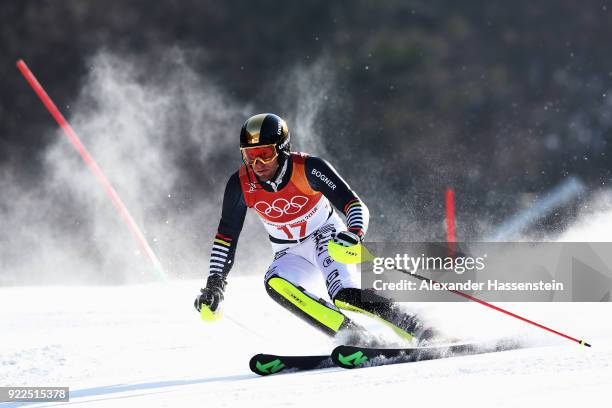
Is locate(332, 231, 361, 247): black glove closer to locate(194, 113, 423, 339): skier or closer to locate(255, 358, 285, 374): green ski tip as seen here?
locate(194, 113, 423, 339): skier

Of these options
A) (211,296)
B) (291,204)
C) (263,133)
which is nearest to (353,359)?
(211,296)

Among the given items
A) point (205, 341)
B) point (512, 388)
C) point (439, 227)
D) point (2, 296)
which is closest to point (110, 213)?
point (2, 296)

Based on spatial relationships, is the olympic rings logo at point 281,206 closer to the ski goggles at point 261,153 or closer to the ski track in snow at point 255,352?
the ski goggles at point 261,153

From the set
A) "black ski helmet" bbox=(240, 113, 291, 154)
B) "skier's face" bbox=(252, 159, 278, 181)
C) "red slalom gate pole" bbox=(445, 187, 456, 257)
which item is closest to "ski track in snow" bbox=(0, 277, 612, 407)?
"skier's face" bbox=(252, 159, 278, 181)

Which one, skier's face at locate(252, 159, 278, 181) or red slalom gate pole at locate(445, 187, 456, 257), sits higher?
red slalom gate pole at locate(445, 187, 456, 257)

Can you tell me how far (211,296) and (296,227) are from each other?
79 cm

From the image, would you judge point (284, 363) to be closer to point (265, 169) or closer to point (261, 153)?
point (265, 169)

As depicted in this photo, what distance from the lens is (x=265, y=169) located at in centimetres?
485

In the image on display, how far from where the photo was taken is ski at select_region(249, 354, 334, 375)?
464 centimetres

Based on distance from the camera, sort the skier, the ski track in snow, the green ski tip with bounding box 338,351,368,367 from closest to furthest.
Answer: the ski track in snow < the green ski tip with bounding box 338,351,368,367 < the skier

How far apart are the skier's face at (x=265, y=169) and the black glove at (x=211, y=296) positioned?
2.65ft

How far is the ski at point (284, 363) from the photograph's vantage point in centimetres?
464

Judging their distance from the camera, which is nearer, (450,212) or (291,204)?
(291,204)

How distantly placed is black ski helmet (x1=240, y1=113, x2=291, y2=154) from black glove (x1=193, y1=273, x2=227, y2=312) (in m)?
0.99
